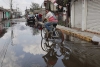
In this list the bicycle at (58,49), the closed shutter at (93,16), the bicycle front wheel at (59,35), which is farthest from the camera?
the closed shutter at (93,16)

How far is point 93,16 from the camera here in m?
16.3

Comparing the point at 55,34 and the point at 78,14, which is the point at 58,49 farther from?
the point at 78,14

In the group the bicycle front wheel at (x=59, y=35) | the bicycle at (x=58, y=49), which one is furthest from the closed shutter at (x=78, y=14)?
the bicycle at (x=58, y=49)

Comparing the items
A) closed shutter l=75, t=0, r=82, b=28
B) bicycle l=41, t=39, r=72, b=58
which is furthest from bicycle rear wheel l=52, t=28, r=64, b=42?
closed shutter l=75, t=0, r=82, b=28

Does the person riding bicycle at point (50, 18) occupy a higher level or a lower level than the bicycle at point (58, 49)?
higher

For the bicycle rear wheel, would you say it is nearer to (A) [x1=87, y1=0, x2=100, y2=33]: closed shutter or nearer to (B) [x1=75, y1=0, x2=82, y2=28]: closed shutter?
(A) [x1=87, y1=0, x2=100, y2=33]: closed shutter

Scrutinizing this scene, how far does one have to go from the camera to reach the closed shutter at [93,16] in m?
15.6

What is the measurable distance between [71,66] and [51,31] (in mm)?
5752

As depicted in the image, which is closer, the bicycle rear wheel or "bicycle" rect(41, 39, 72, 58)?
"bicycle" rect(41, 39, 72, 58)

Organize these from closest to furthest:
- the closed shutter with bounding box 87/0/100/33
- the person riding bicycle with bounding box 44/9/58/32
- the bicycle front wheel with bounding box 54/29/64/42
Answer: the bicycle front wheel with bounding box 54/29/64/42 < the person riding bicycle with bounding box 44/9/58/32 < the closed shutter with bounding box 87/0/100/33

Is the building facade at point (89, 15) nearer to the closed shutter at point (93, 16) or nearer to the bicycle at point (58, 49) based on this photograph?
the closed shutter at point (93, 16)

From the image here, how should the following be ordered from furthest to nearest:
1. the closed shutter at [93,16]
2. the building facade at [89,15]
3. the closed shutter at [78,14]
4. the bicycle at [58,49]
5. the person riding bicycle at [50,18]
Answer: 1. the closed shutter at [78,14]
2. the building facade at [89,15]
3. the closed shutter at [93,16]
4. the person riding bicycle at [50,18]
5. the bicycle at [58,49]

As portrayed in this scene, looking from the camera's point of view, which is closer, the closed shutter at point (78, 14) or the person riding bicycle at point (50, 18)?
the person riding bicycle at point (50, 18)

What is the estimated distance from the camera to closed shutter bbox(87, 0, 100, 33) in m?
15.6
